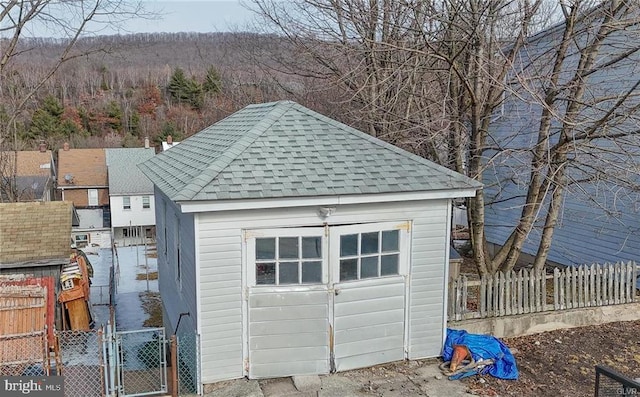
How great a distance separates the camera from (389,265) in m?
8.18

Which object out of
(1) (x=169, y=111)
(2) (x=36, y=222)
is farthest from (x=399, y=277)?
(1) (x=169, y=111)

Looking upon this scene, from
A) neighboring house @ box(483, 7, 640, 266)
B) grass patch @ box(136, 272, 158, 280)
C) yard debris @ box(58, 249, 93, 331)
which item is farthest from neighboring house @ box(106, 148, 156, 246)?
neighboring house @ box(483, 7, 640, 266)

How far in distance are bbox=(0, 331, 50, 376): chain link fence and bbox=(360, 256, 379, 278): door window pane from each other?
4936 millimetres

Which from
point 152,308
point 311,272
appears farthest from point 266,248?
point 152,308

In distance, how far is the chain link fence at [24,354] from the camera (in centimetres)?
845

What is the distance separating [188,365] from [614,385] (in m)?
5.56

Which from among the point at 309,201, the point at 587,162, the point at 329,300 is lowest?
the point at 329,300

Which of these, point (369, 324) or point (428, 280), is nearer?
point (369, 324)

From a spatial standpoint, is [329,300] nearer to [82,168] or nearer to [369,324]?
[369,324]

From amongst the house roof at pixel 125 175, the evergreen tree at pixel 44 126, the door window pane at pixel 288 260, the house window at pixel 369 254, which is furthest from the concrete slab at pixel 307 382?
the evergreen tree at pixel 44 126

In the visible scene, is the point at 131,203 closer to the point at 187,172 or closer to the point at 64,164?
the point at 64,164

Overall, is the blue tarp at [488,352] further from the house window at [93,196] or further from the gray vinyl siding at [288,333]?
the house window at [93,196]

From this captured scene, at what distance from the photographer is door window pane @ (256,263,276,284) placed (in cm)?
760

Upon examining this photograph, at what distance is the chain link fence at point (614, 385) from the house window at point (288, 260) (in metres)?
3.67
